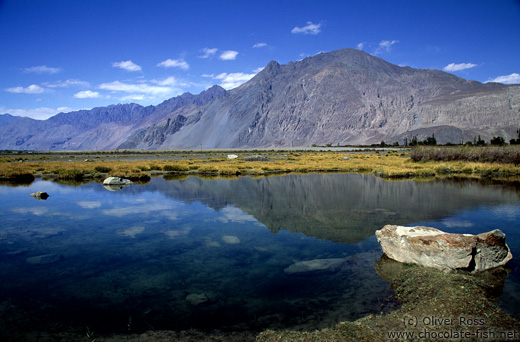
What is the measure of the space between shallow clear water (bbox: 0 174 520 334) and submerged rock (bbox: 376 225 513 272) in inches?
23.8

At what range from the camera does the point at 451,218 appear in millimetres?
13844

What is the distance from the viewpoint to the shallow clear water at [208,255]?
6.46 m

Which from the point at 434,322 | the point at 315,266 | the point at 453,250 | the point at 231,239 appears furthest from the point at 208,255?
the point at 453,250

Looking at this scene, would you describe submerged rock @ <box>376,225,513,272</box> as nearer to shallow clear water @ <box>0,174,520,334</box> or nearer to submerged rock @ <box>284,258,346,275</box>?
shallow clear water @ <box>0,174,520,334</box>

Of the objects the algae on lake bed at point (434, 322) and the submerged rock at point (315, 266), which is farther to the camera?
the submerged rock at point (315, 266)

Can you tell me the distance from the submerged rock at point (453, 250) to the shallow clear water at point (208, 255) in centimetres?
61

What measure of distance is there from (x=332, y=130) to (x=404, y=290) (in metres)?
164

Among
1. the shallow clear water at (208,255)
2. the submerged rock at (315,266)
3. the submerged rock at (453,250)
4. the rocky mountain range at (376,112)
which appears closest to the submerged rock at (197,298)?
the shallow clear water at (208,255)

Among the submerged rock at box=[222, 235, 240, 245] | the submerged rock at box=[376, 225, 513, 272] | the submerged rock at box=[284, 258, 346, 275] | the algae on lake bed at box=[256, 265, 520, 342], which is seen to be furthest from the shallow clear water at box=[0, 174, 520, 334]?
the submerged rock at box=[376, 225, 513, 272]

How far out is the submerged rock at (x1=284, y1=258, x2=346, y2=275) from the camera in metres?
8.44

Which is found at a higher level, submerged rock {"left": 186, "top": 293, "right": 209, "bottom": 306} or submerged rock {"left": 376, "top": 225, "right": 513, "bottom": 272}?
submerged rock {"left": 376, "top": 225, "right": 513, "bottom": 272}

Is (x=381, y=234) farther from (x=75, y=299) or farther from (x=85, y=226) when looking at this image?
(x=85, y=226)

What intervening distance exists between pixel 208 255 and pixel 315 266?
10.8 ft

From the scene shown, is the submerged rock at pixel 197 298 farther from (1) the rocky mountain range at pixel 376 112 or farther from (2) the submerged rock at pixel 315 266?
(1) the rocky mountain range at pixel 376 112
